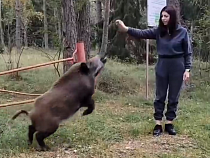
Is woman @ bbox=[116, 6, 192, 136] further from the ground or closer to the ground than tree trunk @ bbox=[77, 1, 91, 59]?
closer to the ground

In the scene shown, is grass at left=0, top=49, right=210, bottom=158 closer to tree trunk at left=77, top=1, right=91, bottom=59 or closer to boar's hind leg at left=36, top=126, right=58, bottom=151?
boar's hind leg at left=36, top=126, right=58, bottom=151

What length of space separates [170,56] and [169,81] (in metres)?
0.38

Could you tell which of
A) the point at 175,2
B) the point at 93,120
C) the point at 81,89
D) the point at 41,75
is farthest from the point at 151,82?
the point at 81,89

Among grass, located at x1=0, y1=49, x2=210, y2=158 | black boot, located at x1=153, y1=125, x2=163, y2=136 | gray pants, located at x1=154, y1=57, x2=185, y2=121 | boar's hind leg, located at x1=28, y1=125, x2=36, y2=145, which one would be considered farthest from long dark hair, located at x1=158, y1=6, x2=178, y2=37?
boar's hind leg, located at x1=28, y1=125, x2=36, y2=145

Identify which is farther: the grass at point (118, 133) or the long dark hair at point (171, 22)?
the long dark hair at point (171, 22)

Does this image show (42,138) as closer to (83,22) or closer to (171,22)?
(171,22)

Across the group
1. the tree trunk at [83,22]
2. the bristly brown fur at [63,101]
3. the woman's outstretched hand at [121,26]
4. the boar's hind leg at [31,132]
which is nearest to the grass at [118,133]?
the boar's hind leg at [31,132]

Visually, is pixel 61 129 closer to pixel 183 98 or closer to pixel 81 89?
pixel 81 89

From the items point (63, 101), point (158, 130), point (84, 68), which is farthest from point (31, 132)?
point (158, 130)

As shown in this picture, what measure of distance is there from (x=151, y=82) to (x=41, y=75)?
3.44 metres

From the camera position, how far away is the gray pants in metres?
5.48

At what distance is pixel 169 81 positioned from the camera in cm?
561

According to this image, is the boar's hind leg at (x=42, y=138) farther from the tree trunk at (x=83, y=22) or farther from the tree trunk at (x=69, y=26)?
the tree trunk at (x=83, y=22)

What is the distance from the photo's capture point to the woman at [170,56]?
5387mm
